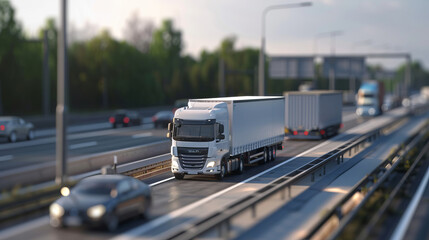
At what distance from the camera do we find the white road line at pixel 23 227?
16.2 meters

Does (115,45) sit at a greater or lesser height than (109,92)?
greater

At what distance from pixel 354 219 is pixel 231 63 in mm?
114190

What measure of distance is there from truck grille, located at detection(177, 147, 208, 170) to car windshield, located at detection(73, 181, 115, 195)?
7.94 m

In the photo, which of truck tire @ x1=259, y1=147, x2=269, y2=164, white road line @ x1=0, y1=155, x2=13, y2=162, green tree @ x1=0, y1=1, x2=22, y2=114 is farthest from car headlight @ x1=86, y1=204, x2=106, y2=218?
green tree @ x1=0, y1=1, x2=22, y2=114

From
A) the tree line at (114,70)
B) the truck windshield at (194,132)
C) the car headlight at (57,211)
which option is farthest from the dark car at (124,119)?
the car headlight at (57,211)

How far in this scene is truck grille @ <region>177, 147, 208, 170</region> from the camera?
24688 mm

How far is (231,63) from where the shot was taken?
13075 cm

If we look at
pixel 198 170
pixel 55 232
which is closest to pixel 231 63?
pixel 198 170

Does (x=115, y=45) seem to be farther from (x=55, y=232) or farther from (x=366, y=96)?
(x=55, y=232)

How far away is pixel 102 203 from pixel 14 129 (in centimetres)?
3120

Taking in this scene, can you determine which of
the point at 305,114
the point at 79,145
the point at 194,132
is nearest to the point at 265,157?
the point at 194,132

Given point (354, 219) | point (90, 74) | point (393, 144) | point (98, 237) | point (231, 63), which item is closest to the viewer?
point (98, 237)

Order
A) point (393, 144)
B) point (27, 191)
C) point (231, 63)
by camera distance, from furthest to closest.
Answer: point (231, 63)
point (393, 144)
point (27, 191)

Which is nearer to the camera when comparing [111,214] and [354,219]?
[111,214]
